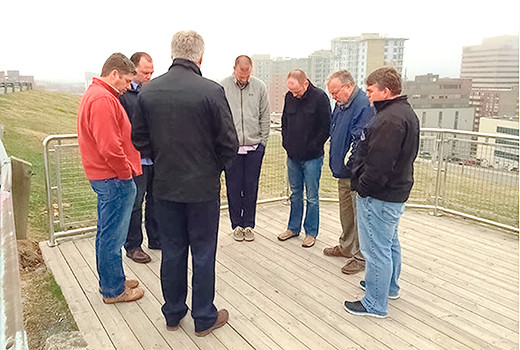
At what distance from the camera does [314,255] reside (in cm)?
369

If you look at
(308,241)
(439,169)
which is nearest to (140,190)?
(308,241)

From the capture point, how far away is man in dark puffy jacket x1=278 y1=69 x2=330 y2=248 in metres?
3.61

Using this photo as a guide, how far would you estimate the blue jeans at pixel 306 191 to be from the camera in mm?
3787

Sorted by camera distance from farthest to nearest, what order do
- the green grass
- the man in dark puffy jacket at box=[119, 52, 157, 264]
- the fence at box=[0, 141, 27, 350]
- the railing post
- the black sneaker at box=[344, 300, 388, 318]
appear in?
the green grass, the railing post, the man in dark puffy jacket at box=[119, 52, 157, 264], the black sneaker at box=[344, 300, 388, 318], the fence at box=[0, 141, 27, 350]

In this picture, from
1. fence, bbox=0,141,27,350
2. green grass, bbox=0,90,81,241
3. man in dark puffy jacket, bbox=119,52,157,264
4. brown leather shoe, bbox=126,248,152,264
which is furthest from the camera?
green grass, bbox=0,90,81,241

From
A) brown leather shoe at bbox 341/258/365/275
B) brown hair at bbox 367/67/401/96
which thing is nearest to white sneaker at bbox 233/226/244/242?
brown leather shoe at bbox 341/258/365/275

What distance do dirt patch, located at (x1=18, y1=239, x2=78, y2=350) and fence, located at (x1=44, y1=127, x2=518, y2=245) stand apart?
394mm

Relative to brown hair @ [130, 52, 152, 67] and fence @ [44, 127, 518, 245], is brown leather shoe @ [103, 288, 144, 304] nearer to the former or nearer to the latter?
fence @ [44, 127, 518, 245]

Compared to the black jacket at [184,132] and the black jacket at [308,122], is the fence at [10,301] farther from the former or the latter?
the black jacket at [308,122]

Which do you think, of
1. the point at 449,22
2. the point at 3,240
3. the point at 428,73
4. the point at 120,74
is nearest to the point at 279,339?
the point at 3,240

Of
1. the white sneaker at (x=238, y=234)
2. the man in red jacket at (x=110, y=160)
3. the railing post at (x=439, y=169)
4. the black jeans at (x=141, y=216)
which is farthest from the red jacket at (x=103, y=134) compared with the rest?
the railing post at (x=439, y=169)

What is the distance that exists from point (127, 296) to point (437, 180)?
3656 mm

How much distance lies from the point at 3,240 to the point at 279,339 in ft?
5.35

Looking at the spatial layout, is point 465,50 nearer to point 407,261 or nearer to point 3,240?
point 407,261
